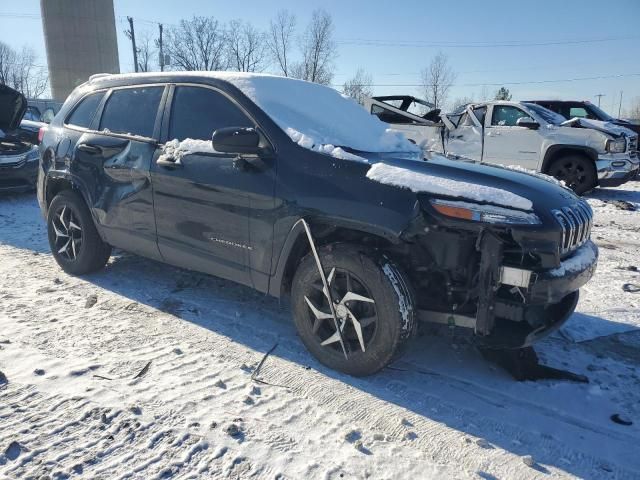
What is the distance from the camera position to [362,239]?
9.77 feet

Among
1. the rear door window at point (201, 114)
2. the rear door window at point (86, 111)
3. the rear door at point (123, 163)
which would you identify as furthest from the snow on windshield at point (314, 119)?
the rear door window at point (86, 111)

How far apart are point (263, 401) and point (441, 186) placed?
5.09ft

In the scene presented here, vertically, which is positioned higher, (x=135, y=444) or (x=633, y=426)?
(x=135, y=444)

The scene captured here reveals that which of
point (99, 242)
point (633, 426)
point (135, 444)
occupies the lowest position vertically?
point (633, 426)

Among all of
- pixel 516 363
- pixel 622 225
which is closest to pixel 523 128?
pixel 622 225

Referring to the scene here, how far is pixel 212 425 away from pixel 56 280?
2863mm

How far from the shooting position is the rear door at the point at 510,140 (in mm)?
10116

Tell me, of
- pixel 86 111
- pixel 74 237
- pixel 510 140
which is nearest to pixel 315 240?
pixel 74 237

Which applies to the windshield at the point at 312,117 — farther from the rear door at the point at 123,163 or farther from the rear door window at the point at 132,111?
the rear door at the point at 123,163

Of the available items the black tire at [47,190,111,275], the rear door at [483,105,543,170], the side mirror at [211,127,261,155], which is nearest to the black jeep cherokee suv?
the side mirror at [211,127,261,155]

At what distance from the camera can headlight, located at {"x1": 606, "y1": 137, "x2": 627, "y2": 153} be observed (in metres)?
9.30

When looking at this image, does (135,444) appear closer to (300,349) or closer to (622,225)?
(300,349)

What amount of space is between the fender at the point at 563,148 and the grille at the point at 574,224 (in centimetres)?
745

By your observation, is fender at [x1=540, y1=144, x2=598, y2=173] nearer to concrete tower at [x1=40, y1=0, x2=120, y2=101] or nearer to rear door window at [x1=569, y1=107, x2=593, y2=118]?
rear door window at [x1=569, y1=107, x2=593, y2=118]
